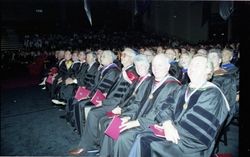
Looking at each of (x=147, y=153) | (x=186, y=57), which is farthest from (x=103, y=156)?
(x=186, y=57)

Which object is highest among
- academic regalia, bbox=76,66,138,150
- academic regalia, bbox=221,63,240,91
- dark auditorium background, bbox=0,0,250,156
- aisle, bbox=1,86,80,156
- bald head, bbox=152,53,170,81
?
dark auditorium background, bbox=0,0,250,156

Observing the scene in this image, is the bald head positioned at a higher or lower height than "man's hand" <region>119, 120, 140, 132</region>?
higher

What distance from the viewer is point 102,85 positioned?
15.7 ft

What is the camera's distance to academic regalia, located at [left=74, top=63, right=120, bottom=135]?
474 centimetres

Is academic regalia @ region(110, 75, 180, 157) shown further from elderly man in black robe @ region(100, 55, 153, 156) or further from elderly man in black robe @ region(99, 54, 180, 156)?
elderly man in black robe @ region(100, 55, 153, 156)

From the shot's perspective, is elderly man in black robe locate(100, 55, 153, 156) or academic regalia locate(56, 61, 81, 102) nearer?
elderly man in black robe locate(100, 55, 153, 156)

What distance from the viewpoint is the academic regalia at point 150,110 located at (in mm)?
3246

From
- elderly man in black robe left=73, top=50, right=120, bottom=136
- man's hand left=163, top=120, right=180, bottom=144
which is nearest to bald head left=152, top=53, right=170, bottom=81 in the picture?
man's hand left=163, top=120, right=180, bottom=144

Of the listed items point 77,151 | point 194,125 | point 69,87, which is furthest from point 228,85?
point 69,87

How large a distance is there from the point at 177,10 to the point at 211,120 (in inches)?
759

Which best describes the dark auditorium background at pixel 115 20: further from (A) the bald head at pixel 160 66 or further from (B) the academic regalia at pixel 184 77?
(A) the bald head at pixel 160 66

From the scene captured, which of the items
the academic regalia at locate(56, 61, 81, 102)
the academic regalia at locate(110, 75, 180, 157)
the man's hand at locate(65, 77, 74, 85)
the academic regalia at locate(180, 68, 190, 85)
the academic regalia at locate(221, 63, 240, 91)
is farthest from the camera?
the man's hand at locate(65, 77, 74, 85)

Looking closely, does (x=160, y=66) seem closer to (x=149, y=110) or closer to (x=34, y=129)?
(x=149, y=110)

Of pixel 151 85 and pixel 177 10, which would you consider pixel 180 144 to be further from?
pixel 177 10
